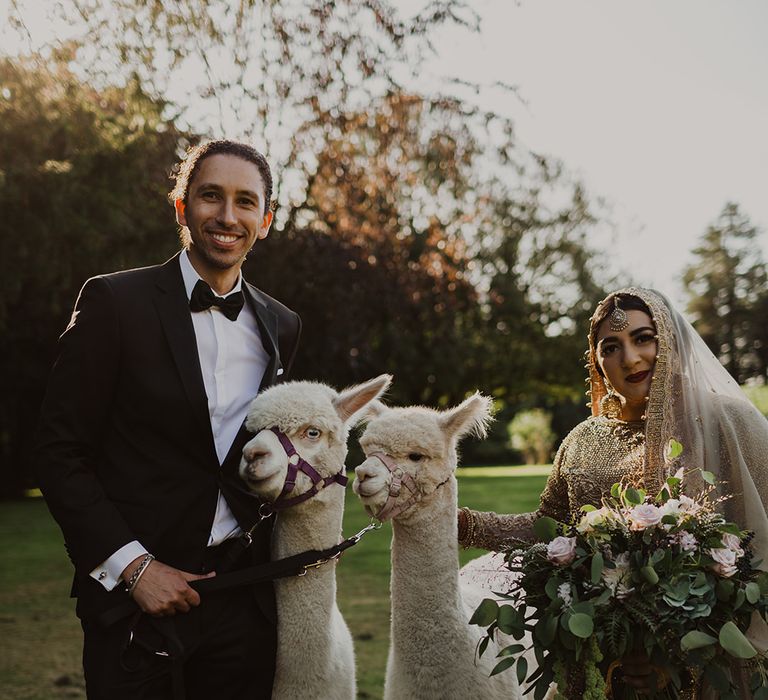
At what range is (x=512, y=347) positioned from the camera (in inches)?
1055

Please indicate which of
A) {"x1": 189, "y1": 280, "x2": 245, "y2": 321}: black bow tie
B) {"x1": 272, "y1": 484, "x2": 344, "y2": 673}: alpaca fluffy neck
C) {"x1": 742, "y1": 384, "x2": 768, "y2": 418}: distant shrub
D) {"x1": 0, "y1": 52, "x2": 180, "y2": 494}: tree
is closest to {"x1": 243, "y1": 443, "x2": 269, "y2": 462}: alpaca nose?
{"x1": 272, "y1": 484, "x2": 344, "y2": 673}: alpaca fluffy neck

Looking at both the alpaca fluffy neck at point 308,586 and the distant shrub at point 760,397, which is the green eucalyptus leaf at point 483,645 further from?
the distant shrub at point 760,397

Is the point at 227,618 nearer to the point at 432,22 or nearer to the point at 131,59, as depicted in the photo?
the point at 131,59

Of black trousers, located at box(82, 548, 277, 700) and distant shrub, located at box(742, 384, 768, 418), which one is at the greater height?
distant shrub, located at box(742, 384, 768, 418)

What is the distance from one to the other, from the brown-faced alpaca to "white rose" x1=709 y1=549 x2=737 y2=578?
901mm

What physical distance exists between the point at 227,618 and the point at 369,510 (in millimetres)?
575

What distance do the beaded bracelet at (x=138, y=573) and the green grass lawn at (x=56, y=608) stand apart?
3642 mm

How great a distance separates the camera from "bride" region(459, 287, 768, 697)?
10.1 ft

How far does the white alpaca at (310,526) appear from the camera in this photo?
108 inches

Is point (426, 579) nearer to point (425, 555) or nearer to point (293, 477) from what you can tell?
point (425, 555)

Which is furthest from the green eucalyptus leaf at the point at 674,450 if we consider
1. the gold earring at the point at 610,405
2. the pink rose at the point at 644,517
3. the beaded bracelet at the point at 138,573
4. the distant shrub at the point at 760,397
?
the distant shrub at the point at 760,397

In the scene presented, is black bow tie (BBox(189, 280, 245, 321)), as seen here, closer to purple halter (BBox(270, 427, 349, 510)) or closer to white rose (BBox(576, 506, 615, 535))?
purple halter (BBox(270, 427, 349, 510))

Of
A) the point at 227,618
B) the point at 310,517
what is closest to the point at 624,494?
the point at 310,517

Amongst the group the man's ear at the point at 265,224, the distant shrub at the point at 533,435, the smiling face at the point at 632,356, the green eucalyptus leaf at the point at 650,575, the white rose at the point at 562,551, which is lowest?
the distant shrub at the point at 533,435
